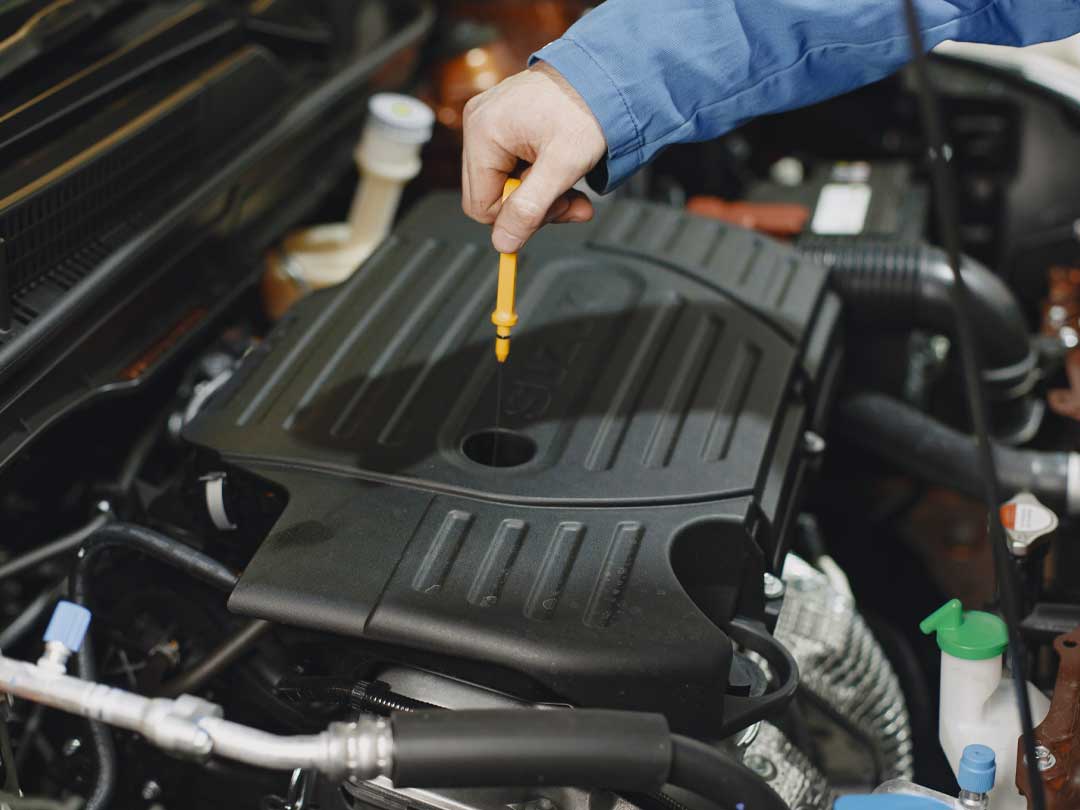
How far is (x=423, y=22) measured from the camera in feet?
5.66

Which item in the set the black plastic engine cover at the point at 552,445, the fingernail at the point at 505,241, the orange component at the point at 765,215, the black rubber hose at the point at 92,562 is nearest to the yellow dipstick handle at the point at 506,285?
the fingernail at the point at 505,241

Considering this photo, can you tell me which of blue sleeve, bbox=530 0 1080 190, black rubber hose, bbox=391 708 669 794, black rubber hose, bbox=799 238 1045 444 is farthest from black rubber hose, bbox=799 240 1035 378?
black rubber hose, bbox=391 708 669 794

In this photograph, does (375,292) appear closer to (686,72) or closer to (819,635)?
(686,72)

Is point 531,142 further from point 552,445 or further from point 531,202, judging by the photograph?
point 552,445

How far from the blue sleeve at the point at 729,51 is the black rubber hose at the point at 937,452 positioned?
419 mm

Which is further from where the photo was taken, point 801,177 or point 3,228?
point 801,177

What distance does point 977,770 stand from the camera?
84cm

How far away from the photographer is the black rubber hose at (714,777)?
2.37 feet

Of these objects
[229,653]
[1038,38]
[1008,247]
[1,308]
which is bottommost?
[1008,247]

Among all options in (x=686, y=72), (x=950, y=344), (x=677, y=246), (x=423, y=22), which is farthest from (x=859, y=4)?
(x=423, y=22)

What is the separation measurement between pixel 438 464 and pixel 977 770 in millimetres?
448

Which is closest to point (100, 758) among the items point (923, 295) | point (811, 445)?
point (811, 445)

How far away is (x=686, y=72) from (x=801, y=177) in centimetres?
94

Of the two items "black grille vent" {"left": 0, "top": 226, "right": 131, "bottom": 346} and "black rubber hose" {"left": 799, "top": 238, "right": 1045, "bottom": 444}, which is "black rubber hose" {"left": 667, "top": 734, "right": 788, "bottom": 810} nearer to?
"black grille vent" {"left": 0, "top": 226, "right": 131, "bottom": 346}
